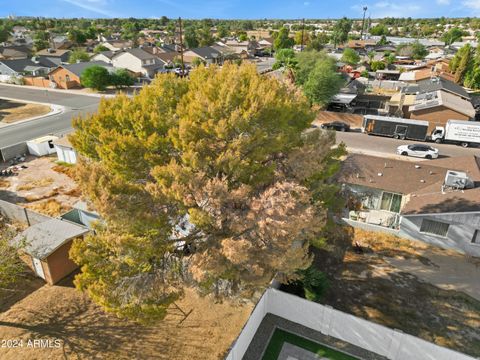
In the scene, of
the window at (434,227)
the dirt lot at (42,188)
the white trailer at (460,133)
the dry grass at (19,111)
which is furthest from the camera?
the dry grass at (19,111)

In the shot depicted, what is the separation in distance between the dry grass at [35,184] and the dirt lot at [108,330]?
1580 centimetres

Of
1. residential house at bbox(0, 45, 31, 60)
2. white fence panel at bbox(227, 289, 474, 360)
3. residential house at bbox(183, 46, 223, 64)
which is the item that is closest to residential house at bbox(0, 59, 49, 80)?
residential house at bbox(0, 45, 31, 60)

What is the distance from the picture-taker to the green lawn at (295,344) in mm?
15039

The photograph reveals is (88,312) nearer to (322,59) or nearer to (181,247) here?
(181,247)

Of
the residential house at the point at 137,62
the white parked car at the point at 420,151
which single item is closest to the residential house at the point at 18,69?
the residential house at the point at 137,62

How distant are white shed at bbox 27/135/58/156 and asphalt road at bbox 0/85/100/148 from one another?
5483mm

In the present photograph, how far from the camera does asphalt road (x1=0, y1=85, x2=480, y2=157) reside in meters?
39.5

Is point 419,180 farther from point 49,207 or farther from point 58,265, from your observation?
point 49,207

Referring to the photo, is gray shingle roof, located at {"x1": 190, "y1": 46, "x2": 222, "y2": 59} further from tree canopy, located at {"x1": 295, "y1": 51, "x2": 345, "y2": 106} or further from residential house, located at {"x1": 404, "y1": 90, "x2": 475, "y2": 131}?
residential house, located at {"x1": 404, "y1": 90, "x2": 475, "y2": 131}

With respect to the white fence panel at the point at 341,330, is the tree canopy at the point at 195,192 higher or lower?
higher

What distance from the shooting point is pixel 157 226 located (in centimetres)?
1352

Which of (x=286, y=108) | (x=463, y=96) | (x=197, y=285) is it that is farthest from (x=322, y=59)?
(x=197, y=285)

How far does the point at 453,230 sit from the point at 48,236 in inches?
1020

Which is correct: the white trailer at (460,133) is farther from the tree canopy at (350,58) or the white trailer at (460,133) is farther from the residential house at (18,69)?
the residential house at (18,69)
